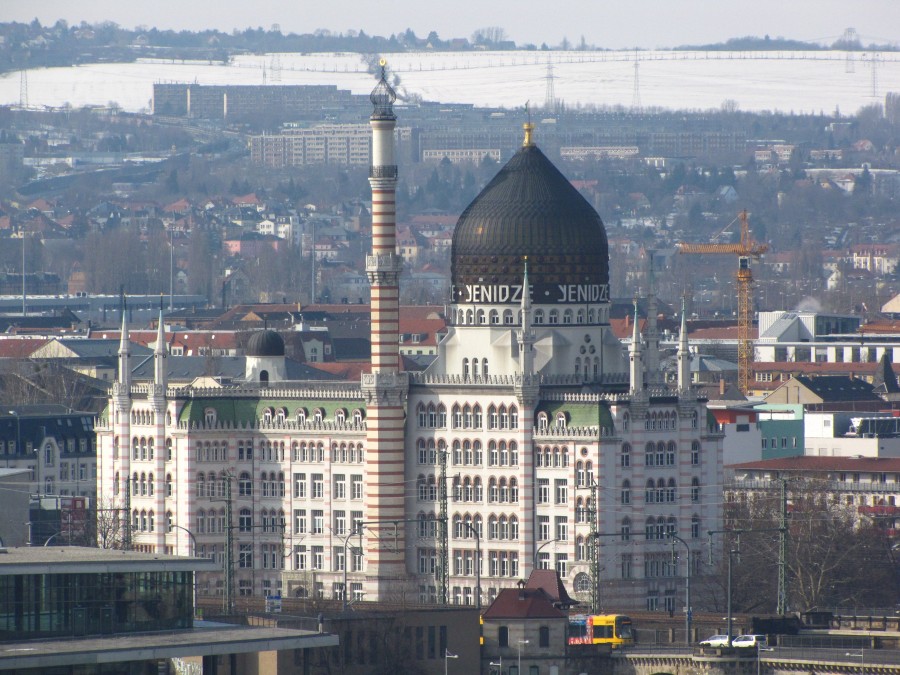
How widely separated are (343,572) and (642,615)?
1471 cm

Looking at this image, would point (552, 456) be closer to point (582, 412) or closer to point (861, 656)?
point (582, 412)

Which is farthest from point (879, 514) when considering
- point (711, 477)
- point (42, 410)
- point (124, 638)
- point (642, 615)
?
point (124, 638)

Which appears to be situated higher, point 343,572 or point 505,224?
point 505,224

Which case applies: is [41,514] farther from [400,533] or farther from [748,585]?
[748,585]

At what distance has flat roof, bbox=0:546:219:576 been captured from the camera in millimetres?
81250

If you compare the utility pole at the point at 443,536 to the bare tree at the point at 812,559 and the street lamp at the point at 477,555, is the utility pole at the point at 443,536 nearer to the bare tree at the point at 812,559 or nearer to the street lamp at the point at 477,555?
the street lamp at the point at 477,555

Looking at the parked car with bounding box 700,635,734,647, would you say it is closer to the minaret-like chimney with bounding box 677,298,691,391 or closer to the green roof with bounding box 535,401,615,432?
the green roof with bounding box 535,401,615,432

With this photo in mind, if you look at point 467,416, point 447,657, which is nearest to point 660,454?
point 467,416

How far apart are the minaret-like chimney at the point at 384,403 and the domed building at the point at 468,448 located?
0.07 m

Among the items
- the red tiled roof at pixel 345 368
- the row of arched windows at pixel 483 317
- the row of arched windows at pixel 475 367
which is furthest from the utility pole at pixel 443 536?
the red tiled roof at pixel 345 368

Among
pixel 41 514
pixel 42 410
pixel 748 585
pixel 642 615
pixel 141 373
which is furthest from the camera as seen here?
pixel 141 373

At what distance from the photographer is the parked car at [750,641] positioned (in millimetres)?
96938

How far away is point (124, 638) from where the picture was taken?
81562 millimetres

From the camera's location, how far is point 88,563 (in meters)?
82.3
